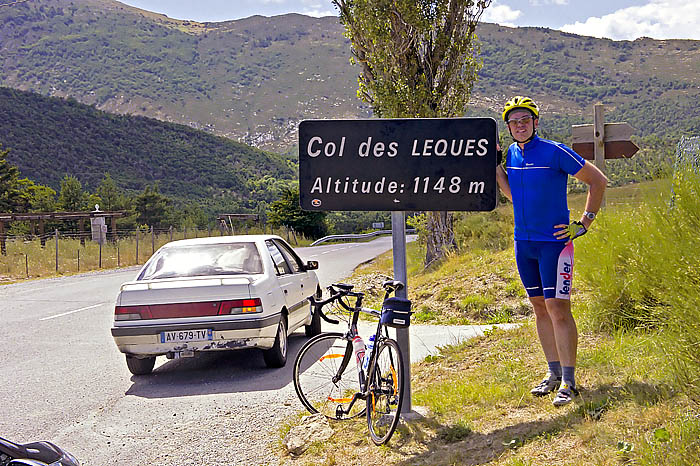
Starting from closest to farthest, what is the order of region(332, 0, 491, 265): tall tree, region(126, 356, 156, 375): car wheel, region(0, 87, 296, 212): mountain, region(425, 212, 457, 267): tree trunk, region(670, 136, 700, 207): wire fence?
region(670, 136, 700, 207): wire fence
region(126, 356, 156, 375): car wheel
region(332, 0, 491, 265): tall tree
region(425, 212, 457, 267): tree trunk
region(0, 87, 296, 212): mountain

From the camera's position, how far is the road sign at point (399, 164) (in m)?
4.93

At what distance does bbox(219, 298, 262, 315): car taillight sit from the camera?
7.77 meters

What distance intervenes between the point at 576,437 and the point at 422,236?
13845 millimetres

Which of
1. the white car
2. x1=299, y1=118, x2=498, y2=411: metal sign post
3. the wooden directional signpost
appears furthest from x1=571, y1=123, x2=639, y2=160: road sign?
x1=299, y1=118, x2=498, y2=411: metal sign post

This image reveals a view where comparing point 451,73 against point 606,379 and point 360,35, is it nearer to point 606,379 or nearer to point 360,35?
point 360,35

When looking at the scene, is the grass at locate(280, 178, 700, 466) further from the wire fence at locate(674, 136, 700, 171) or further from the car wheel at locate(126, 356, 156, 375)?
the car wheel at locate(126, 356, 156, 375)

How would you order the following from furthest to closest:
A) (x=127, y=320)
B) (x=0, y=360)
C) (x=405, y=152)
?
(x=0, y=360)
(x=127, y=320)
(x=405, y=152)

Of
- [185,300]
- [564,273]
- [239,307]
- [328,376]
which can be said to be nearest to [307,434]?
[328,376]

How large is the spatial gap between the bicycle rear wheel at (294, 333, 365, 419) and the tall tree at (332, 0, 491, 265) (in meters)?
10.4

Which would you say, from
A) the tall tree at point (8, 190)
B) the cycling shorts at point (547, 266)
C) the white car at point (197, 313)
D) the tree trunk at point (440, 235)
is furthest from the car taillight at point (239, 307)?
the tall tree at point (8, 190)

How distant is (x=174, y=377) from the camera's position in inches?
323

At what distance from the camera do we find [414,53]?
52.9 feet

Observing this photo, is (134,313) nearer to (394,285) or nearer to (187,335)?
(187,335)

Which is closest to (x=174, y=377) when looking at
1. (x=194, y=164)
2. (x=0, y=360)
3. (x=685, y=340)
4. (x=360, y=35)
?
(x=0, y=360)
